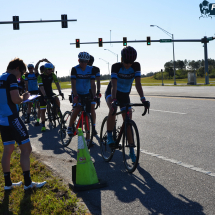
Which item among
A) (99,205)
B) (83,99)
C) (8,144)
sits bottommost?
(99,205)

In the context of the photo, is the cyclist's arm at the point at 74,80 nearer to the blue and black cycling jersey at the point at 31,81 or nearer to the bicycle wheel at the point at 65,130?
the bicycle wheel at the point at 65,130

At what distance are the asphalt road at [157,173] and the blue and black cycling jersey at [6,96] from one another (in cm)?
138

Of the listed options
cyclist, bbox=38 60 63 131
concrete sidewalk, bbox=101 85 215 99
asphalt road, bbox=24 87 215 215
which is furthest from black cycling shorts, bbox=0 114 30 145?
concrete sidewalk, bbox=101 85 215 99

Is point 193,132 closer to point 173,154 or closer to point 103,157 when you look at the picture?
point 173,154

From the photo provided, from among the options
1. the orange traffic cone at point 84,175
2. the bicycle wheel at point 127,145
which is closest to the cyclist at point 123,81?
the bicycle wheel at point 127,145

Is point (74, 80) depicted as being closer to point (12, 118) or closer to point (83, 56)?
point (83, 56)

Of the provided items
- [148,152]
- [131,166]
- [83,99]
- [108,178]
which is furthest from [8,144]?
[148,152]

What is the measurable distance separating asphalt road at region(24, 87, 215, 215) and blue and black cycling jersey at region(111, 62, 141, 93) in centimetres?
147

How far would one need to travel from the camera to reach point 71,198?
148 inches

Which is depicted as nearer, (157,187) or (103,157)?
(157,187)

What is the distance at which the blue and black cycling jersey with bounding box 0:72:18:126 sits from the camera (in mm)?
3951

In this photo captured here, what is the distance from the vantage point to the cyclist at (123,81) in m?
4.78

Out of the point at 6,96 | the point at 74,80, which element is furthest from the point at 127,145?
the point at 74,80

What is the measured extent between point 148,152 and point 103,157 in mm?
1016
